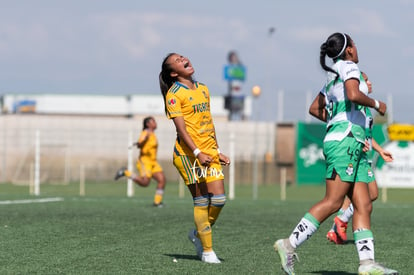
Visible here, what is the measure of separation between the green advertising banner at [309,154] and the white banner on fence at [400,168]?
4.18 meters

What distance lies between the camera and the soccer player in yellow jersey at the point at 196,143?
8336 millimetres

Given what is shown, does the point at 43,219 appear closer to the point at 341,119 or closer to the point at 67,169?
the point at 341,119

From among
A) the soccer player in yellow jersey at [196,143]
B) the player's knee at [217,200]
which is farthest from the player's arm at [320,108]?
the player's knee at [217,200]

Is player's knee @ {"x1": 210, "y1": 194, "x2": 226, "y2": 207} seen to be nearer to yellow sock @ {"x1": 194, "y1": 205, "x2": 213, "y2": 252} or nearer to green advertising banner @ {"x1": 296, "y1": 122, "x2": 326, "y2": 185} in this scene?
yellow sock @ {"x1": 194, "y1": 205, "x2": 213, "y2": 252}

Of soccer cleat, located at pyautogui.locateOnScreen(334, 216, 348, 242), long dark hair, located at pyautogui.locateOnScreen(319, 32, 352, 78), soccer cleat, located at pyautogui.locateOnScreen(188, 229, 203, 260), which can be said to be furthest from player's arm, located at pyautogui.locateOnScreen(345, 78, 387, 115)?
soccer cleat, located at pyautogui.locateOnScreen(334, 216, 348, 242)

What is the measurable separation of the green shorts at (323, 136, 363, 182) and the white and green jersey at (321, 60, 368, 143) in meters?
0.05

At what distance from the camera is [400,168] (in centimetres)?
3359

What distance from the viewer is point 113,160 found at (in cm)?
3934

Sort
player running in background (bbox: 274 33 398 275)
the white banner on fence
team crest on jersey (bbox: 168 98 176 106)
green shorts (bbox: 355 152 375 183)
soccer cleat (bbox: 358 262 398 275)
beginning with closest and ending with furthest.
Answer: soccer cleat (bbox: 358 262 398 275)
player running in background (bbox: 274 33 398 275)
green shorts (bbox: 355 152 375 183)
team crest on jersey (bbox: 168 98 176 106)
the white banner on fence

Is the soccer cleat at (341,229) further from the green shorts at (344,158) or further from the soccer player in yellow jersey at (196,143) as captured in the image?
the green shorts at (344,158)

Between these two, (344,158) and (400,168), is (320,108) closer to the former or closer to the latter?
(344,158)

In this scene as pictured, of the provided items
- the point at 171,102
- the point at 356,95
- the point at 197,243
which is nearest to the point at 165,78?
the point at 171,102

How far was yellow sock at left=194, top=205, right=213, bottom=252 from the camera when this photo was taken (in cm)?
841

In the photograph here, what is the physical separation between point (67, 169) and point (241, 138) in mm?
7880
